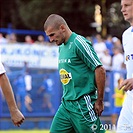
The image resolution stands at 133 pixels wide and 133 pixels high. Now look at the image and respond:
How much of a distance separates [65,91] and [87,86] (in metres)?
0.33

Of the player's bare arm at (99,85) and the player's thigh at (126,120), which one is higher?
the player's bare arm at (99,85)

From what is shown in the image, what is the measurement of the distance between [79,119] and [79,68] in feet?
2.25

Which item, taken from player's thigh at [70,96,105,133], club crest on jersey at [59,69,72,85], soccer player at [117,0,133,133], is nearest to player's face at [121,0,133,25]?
soccer player at [117,0,133,133]

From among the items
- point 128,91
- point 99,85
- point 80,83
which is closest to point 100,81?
point 99,85

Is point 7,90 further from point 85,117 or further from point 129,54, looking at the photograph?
point 129,54

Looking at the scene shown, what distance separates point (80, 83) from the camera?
8688 millimetres

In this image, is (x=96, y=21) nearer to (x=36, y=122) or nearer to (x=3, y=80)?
(x=36, y=122)

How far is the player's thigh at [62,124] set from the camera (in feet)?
28.9

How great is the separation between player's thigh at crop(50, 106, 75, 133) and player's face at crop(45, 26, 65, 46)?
95 cm

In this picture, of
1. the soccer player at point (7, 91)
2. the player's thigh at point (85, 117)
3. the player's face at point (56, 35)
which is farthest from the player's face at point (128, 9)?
the soccer player at point (7, 91)

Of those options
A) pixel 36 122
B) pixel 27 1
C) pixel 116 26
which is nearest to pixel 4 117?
pixel 36 122

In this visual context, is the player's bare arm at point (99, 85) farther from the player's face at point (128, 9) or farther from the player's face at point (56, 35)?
the player's face at point (128, 9)

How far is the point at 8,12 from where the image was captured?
44.7 metres

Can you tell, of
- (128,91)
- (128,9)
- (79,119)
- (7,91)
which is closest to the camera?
(7,91)
